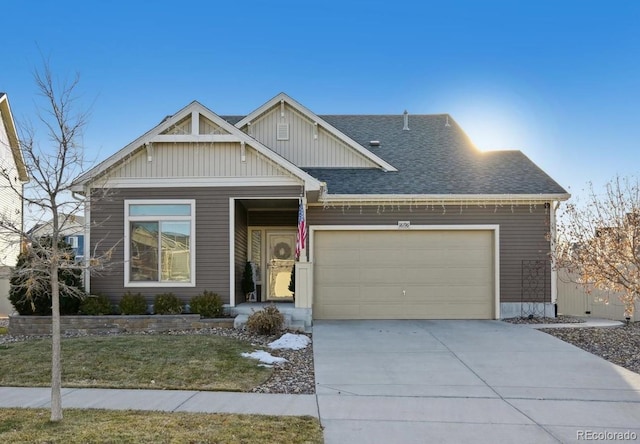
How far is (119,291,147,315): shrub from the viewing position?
11000 millimetres

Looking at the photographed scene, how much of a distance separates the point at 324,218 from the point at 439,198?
2.94m

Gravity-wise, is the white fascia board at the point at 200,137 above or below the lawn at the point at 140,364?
above

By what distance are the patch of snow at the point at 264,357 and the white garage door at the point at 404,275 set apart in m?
4.46

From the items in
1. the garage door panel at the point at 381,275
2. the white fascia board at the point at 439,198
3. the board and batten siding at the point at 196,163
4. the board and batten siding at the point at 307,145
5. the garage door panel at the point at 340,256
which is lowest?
the garage door panel at the point at 381,275

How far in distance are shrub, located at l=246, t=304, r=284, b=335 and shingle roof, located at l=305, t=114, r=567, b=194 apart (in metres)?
3.98

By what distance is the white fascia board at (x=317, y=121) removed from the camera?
14.4m

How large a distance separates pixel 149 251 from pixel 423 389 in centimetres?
736

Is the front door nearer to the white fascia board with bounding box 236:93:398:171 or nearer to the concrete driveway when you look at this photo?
the white fascia board with bounding box 236:93:398:171

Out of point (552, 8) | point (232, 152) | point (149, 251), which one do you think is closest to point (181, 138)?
point (232, 152)

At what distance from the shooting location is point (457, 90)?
14.9m

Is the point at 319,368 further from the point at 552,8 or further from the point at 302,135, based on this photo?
the point at 552,8

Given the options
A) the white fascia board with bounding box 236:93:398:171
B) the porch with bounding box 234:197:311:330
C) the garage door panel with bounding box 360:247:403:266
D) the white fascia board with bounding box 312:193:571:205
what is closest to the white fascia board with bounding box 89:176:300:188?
the white fascia board with bounding box 312:193:571:205

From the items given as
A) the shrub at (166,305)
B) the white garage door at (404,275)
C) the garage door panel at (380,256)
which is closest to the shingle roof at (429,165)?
the white garage door at (404,275)

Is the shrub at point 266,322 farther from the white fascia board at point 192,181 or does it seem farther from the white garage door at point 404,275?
the white fascia board at point 192,181
